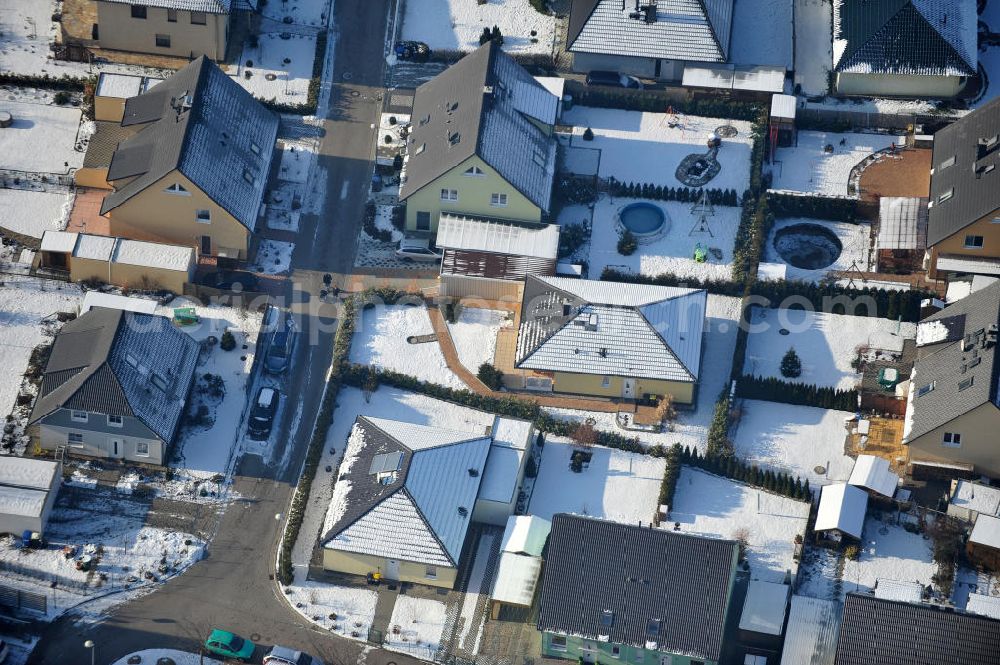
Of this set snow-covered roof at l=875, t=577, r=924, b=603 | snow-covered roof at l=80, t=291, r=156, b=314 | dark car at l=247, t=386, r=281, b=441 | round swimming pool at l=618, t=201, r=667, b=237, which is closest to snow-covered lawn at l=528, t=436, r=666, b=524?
snow-covered roof at l=875, t=577, r=924, b=603

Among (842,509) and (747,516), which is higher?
(842,509)

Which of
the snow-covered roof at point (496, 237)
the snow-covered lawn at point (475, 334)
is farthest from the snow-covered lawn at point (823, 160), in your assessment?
the snow-covered lawn at point (475, 334)

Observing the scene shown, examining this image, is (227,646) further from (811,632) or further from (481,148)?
(481,148)

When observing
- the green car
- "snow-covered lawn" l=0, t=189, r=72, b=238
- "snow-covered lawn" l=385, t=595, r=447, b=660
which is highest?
"snow-covered lawn" l=0, t=189, r=72, b=238

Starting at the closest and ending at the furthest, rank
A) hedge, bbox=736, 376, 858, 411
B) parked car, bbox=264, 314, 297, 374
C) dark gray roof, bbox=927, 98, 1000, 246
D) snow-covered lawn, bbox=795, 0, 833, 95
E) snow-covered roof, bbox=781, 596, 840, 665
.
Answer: snow-covered roof, bbox=781, 596, 840, 665, hedge, bbox=736, 376, 858, 411, parked car, bbox=264, 314, 297, 374, dark gray roof, bbox=927, 98, 1000, 246, snow-covered lawn, bbox=795, 0, 833, 95

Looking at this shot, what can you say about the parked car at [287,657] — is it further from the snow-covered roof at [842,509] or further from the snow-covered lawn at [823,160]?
the snow-covered lawn at [823,160]

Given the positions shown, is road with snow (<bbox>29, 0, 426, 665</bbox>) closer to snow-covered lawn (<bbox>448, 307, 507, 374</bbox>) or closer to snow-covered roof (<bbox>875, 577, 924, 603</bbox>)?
snow-covered lawn (<bbox>448, 307, 507, 374</bbox>)


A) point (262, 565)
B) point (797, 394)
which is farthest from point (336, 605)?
point (797, 394)
